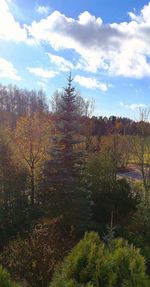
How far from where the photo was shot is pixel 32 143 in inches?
688

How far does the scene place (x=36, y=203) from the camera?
15.7 metres

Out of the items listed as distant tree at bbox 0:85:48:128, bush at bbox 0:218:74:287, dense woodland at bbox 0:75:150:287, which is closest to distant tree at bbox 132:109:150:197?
dense woodland at bbox 0:75:150:287

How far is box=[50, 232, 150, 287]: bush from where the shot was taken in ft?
13.2

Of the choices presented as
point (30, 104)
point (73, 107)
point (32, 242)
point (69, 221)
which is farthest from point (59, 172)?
point (30, 104)

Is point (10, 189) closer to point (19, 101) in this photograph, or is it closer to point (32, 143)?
point (32, 143)

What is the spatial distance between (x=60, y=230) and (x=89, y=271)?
8843 millimetres

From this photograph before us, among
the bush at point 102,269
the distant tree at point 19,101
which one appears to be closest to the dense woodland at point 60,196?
the bush at point 102,269

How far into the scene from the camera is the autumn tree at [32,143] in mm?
16766

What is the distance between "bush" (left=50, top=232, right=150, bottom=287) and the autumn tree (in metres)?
11.5

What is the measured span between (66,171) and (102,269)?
33.6 feet

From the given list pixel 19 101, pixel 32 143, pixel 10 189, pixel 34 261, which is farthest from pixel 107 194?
pixel 19 101

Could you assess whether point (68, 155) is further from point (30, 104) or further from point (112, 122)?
point (30, 104)

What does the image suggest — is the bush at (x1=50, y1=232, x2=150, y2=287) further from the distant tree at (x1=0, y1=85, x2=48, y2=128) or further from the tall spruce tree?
the distant tree at (x1=0, y1=85, x2=48, y2=128)

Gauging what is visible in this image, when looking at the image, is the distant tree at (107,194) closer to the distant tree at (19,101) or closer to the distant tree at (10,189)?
the distant tree at (10,189)
